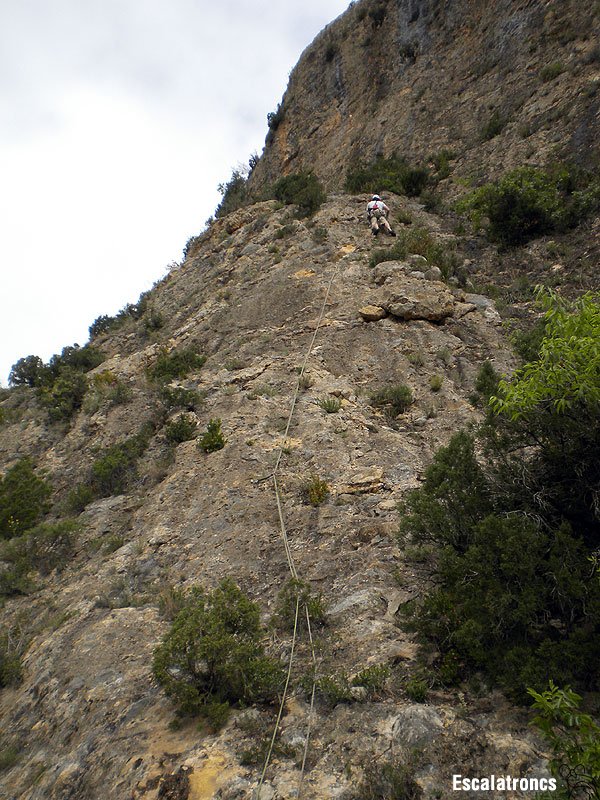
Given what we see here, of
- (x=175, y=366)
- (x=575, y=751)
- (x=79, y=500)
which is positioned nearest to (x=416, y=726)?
(x=575, y=751)

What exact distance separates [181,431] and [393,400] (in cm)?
343

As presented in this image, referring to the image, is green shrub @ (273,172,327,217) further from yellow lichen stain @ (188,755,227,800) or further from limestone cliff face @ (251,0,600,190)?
yellow lichen stain @ (188,755,227,800)

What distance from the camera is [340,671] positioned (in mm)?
4223

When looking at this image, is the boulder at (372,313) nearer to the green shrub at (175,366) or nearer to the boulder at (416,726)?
the green shrub at (175,366)

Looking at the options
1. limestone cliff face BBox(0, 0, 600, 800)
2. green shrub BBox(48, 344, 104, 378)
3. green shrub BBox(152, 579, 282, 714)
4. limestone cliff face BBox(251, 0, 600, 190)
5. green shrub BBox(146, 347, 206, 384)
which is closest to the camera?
limestone cliff face BBox(0, 0, 600, 800)

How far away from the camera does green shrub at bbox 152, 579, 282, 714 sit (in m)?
4.05

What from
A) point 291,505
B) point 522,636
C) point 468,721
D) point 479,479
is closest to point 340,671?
point 468,721

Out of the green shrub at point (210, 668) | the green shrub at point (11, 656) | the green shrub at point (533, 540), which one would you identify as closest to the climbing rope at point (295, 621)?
the green shrub at point (210, 668)

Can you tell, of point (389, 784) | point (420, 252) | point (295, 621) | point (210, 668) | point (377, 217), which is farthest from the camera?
point (377, 217)

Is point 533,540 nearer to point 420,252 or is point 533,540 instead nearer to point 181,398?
point 181,398

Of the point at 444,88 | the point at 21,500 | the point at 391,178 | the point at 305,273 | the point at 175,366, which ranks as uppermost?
the point at 444,88

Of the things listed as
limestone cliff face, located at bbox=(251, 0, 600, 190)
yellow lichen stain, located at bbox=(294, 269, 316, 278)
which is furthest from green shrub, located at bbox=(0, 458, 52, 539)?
limestone cliff face, located at bbox=(251, 0, 600, 190)

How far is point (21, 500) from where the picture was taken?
9.30m

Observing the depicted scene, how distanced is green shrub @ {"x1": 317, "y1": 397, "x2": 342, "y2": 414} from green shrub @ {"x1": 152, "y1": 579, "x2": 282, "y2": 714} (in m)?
4.38
